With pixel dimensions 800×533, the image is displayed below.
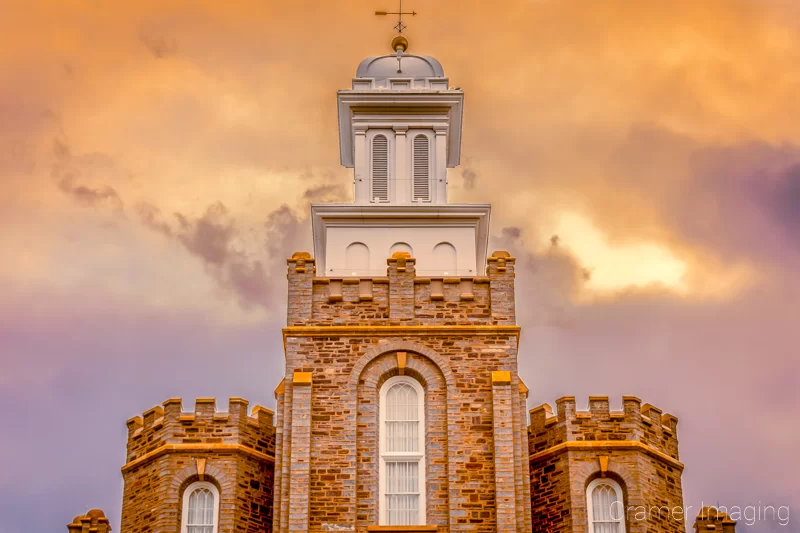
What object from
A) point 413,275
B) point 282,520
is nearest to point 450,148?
point 413,275

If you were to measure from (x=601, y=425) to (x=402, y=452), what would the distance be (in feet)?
18.2

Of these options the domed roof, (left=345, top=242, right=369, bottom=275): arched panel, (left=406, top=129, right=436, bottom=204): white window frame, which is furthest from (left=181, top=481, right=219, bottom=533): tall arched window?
the domed roof

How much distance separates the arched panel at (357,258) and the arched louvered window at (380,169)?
1.99 meters

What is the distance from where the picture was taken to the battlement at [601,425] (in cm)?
4478

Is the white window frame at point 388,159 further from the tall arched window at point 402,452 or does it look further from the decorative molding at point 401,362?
the tall arched window at point 402,452

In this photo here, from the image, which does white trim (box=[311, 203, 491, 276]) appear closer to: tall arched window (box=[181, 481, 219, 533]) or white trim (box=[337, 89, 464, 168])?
white trim (box=[337, 89, 464, 168])

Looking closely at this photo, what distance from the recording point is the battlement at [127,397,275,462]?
146 feet

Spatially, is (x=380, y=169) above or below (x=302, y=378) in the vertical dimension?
above

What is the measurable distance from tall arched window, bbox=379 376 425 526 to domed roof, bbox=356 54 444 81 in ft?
39.6

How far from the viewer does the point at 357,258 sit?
48906mm

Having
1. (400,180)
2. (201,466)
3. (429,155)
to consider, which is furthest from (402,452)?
(429,155)

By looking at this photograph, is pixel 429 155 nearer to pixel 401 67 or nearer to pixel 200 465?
pixel 401 67

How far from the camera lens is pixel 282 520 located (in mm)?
42219

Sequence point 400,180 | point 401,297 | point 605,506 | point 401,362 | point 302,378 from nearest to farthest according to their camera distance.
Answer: point 605,506
point 302,378
point 401,362
point 401,297
point 400,180
